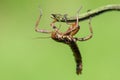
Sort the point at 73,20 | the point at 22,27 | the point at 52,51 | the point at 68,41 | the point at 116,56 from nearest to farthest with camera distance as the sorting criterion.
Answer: the point at 73,20 < the point at 68,41 < the point at 116,56 < the point at 52,51 < the point at 22,27

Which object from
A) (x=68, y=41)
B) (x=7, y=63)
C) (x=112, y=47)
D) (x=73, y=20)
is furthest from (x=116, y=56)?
(x=73, y=20)

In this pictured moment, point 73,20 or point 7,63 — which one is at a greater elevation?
point 73,20

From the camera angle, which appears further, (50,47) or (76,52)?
(50,47)

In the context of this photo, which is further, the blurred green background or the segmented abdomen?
the blurred green background

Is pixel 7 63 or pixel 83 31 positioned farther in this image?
pixel 7 63

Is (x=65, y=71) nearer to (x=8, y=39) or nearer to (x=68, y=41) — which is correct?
(x=8, y=39)

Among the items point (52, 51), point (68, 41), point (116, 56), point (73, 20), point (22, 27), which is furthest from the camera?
point (22, 27)

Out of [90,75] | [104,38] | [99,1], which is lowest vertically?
[90,75]

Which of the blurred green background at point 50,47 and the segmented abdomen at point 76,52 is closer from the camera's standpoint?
the segmented abdomen at point 76,52
